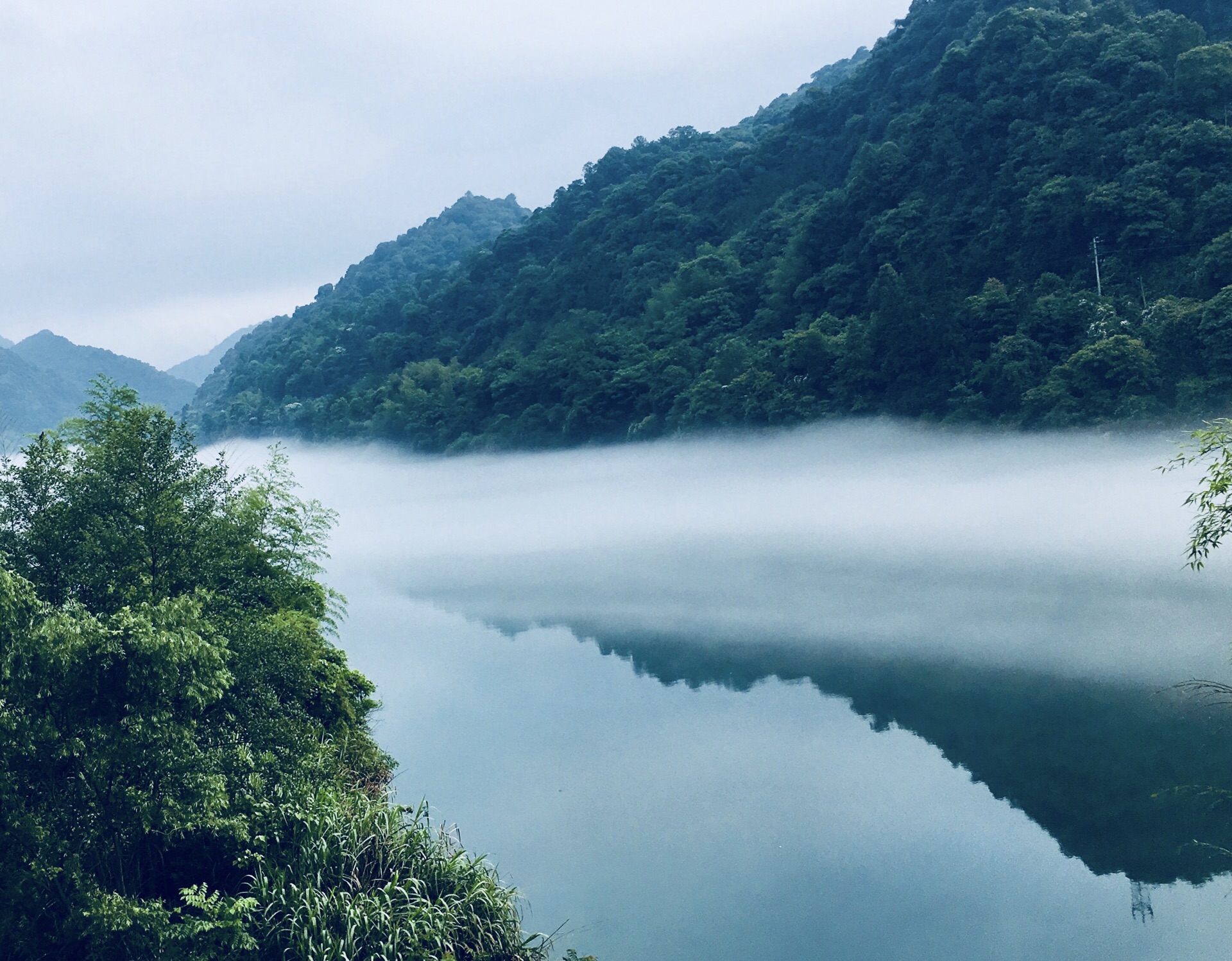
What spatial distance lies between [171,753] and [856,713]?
1358cm

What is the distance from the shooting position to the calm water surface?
10.9 m

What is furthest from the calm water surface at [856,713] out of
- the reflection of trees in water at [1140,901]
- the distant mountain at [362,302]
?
the distant mountain at [362,302]

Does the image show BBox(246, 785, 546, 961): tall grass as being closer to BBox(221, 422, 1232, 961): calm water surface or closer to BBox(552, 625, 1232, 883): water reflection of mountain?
BBox(221, 422, 1232, 961): calm water surface

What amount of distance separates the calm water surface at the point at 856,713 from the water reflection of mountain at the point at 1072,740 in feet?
0.19

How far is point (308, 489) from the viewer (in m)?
66.5

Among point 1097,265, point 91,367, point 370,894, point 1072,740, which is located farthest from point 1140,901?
point 91,367

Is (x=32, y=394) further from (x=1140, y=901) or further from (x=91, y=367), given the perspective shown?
(x=1140, y=901)

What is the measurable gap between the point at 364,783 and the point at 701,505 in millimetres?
32791

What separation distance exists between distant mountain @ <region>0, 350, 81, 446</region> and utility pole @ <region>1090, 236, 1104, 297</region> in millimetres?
120534

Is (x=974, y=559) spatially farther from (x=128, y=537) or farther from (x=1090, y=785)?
(x=128, y=537)

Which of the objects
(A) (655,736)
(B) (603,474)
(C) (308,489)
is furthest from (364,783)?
(C) (308,489)

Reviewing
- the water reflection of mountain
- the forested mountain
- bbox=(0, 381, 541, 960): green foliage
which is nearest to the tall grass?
bbox=(0, 381, 541, 960): green foliage

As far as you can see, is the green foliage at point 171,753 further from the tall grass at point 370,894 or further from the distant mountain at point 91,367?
the distant mountain at point 91,367

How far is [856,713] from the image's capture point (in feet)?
58.5
